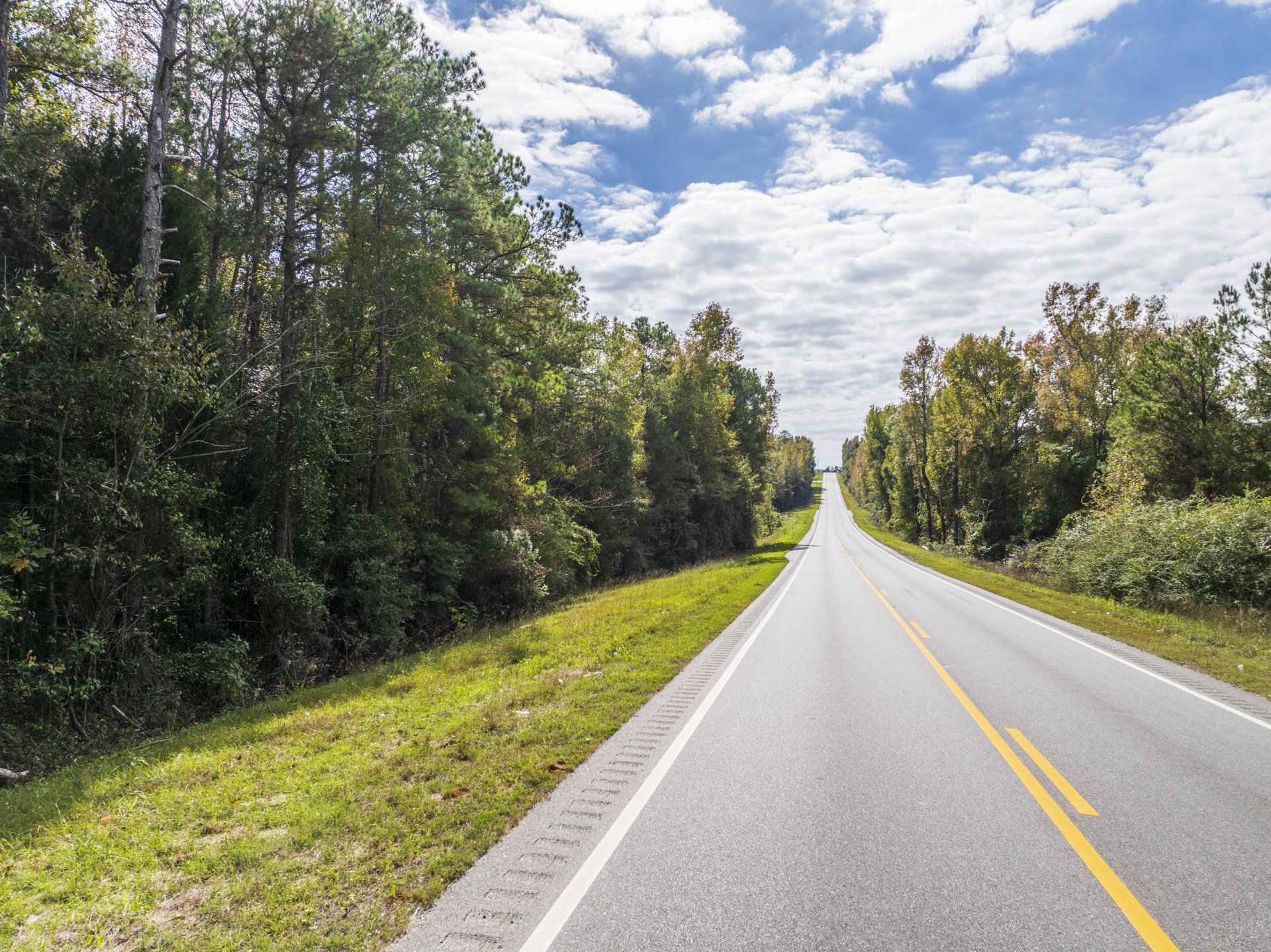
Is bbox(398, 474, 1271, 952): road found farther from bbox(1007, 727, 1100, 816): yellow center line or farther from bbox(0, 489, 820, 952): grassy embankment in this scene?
bbox(0, 489, 820, 952): grassy embankment

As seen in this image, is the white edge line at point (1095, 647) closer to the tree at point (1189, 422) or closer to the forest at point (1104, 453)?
the forest at point (1104, 453)

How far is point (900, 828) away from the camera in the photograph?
4387 mm

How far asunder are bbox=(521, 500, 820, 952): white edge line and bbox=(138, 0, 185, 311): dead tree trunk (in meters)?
10.2

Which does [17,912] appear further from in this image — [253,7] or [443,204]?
[443,204]

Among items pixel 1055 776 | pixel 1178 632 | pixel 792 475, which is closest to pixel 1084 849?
pixel 1055 776

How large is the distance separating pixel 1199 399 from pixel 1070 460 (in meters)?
14.2

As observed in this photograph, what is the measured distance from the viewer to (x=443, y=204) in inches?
695

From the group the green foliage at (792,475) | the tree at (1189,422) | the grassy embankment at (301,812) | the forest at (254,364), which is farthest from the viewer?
the green foliage at (792,475)

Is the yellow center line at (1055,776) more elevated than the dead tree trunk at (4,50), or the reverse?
the dead tree trunk at (4,50)

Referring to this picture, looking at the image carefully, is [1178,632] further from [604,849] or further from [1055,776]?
[604,849]

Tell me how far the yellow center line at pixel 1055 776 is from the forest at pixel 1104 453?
13.5 m

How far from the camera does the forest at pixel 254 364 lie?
27.0ft

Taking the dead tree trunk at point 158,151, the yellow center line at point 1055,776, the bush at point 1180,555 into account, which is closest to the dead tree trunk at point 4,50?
the dead tree trunk at point 158,151

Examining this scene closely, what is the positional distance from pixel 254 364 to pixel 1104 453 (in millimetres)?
41599
